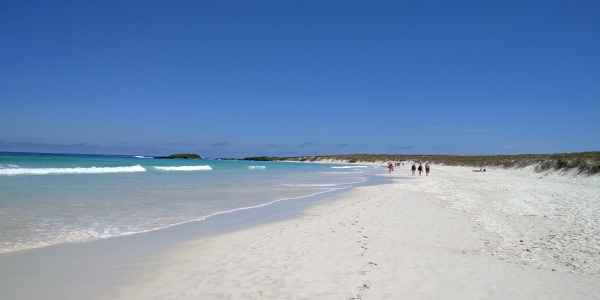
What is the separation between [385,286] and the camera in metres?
5.17

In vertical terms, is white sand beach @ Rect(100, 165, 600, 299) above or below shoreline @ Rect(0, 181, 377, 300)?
above

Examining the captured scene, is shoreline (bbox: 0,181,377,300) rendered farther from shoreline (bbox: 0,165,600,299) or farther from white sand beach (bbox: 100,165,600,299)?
white sand beach (bbox: 100,165,600,299)

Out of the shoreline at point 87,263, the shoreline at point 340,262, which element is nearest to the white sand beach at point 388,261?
the shoreline at point 340,262

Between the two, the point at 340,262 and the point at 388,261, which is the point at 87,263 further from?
the point at 388,261

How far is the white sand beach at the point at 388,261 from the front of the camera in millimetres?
4996

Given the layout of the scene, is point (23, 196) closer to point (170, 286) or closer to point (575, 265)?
point (170, 286)

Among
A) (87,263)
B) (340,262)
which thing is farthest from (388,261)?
(87,263)

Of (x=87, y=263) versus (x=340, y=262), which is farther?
(x=340, y=262)

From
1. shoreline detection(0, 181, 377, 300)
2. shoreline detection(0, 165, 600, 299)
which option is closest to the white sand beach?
shoreline detection(0, 165, 600, 299)

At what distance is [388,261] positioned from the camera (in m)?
6.44

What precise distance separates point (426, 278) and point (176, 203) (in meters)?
11.0

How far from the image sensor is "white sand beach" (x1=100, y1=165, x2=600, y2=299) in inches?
197

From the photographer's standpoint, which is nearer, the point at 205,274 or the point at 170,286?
the point at 170,286

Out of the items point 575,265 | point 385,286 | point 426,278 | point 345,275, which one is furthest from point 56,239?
point 575,265
